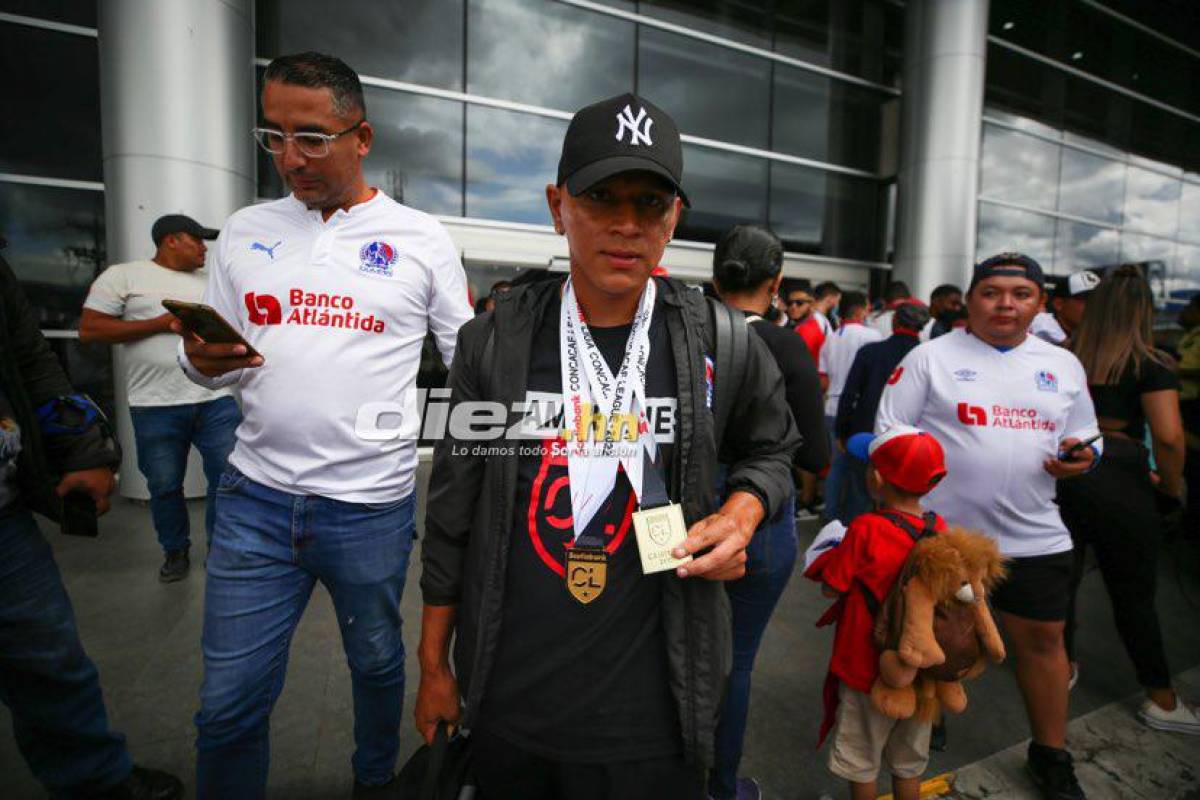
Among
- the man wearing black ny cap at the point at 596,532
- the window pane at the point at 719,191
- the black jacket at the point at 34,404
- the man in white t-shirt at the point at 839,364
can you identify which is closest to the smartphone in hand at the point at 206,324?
the black jacket at the point at 34,404

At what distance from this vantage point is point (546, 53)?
330 inches

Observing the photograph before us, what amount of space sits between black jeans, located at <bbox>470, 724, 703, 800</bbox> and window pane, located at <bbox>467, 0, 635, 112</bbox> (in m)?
8.27

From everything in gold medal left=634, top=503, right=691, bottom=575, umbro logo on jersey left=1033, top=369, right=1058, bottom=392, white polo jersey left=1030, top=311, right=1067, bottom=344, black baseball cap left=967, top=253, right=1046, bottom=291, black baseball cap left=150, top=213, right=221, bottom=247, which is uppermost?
black baseball cap left=150, top=213, right=221, bottom=247

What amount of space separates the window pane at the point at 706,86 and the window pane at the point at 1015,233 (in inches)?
187

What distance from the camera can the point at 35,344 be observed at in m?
1.95

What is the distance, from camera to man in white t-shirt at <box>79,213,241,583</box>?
3891 millimetres

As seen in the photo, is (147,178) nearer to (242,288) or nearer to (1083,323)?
(242,288)

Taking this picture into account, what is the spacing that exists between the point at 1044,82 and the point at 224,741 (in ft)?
50.8

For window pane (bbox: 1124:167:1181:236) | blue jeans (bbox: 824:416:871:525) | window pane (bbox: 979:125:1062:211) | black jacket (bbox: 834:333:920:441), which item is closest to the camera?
black jacket (bbox: 834:333:920:441)

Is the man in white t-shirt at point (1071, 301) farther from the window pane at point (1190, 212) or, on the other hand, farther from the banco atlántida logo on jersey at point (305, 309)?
the window pane at point (1190, 212)

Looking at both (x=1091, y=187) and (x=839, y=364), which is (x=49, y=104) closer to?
(x=839, y=364)

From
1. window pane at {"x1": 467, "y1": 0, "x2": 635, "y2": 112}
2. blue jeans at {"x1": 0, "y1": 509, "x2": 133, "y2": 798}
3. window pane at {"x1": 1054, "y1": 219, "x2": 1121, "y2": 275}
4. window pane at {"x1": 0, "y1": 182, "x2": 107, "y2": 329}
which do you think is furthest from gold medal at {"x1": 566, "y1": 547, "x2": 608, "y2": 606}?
window pane at {"x1": 1054, "y1": 219, "x2": 1121, "y2": 275}

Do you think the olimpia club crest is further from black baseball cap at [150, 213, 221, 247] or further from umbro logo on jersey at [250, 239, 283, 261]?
black baseball cap at [150, 213, 221, 247]

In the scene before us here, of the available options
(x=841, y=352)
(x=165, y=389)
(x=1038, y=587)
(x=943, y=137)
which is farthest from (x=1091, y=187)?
(x=165, y=389)
